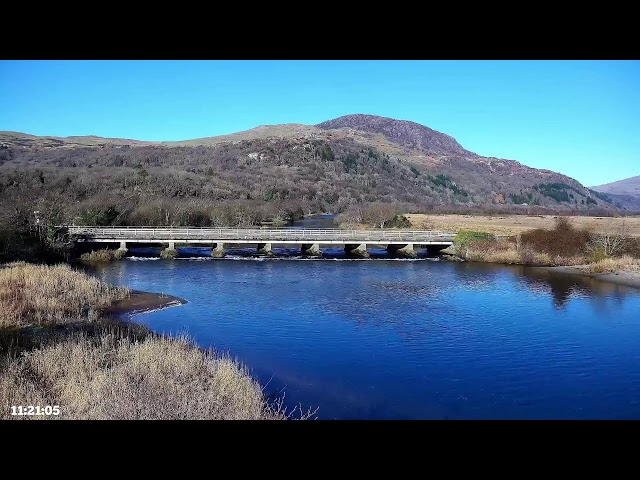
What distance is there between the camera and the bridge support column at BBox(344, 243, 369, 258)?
124 feet

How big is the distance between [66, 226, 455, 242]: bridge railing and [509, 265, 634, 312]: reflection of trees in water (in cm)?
1073

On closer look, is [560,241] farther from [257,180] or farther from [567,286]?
[257,180]

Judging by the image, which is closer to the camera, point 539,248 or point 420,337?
point 420,337

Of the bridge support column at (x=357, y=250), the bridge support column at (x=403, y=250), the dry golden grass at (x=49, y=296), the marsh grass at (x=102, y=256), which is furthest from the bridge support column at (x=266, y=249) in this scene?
the dry golden grass at (x=49, y=296)

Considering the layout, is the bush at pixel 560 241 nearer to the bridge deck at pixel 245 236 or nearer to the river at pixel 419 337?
the river at pixel 419 337

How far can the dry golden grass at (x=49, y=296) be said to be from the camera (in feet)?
45.7

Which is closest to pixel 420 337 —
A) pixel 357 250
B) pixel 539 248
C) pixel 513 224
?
pixel 357 250

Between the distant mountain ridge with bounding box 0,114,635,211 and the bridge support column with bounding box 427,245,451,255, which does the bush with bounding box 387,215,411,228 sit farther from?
the distant mountain ridge with bounding box 0,114,635,211

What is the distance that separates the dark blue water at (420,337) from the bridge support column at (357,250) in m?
8.65

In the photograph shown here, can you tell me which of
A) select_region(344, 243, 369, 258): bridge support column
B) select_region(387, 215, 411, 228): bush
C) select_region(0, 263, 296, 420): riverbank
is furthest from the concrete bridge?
select_region(0, 263, 296, 420): riverbank

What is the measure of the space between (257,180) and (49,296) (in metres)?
83.7

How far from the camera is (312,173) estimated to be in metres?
118
